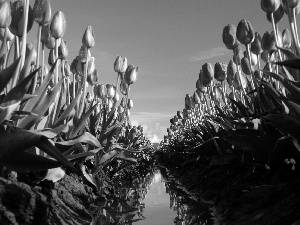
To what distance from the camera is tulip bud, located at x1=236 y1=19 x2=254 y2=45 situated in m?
3.78

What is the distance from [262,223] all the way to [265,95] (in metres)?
1.35

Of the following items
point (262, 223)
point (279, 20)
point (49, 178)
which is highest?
point (279, 20)

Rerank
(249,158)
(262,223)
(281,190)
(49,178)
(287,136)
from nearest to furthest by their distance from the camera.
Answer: (262,223), (281,190), (287,136), (49,178), (249,158)

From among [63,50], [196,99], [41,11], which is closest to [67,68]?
[63,50]

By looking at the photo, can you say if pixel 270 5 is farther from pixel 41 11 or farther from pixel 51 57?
pixel 51 57

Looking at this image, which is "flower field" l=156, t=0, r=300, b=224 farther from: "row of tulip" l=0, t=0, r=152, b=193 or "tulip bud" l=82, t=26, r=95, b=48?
"tulip bud" l=82, t=26, r=95, b=48

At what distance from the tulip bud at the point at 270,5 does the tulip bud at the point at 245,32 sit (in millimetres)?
394

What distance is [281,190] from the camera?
1.86m

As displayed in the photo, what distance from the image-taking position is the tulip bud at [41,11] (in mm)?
2711

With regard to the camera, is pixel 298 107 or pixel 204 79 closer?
pixel 298 107

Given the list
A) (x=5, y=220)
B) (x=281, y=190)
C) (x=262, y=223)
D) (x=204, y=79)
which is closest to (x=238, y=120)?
(x=281, y=190)

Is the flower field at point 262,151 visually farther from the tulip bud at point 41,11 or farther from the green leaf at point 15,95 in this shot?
the tulip bud at point 41,11

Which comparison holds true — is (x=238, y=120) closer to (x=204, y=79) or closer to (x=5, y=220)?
(x=5, y=220)

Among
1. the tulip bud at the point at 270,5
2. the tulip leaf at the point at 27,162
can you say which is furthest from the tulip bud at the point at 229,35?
the tulip leaf at the point at 27,162
